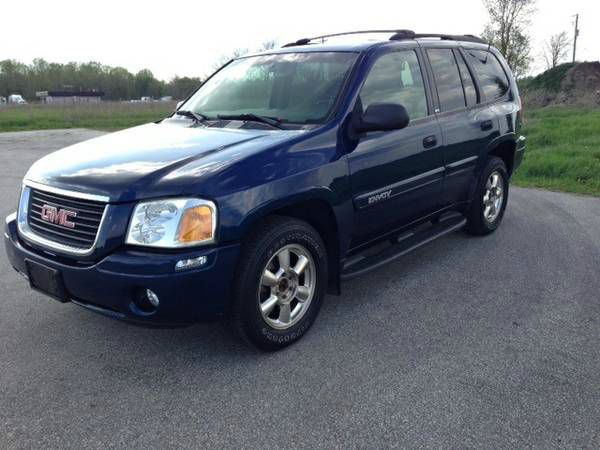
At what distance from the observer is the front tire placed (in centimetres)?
Answer: 303

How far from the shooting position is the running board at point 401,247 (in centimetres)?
381

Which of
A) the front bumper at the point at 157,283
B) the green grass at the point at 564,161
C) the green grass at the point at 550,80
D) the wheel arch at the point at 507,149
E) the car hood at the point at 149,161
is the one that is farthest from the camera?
the green grass at the point at 550,80

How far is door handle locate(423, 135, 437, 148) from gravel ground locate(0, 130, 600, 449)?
3.57 ft

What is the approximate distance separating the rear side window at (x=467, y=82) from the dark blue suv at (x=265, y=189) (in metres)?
0.02

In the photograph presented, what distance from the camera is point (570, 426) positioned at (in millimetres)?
2545

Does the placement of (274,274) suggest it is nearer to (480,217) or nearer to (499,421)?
(499,421)

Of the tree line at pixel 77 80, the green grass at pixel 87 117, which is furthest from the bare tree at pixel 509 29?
the tree line at pixel 77 80

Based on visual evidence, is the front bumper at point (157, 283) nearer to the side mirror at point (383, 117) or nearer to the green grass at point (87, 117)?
the side mirror at point (383, 117)

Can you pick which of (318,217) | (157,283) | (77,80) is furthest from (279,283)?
(77,80)

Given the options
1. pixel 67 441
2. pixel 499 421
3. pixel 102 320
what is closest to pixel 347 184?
pixel 499 421

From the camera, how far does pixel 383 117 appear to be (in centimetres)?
352

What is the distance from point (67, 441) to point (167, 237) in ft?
3.44

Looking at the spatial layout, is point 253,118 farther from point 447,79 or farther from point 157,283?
point 447,79

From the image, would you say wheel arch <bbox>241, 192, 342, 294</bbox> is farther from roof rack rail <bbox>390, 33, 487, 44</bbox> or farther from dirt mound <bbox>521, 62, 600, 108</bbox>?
dirt mound <bbox>521, 62, 600, 108</bbox>
